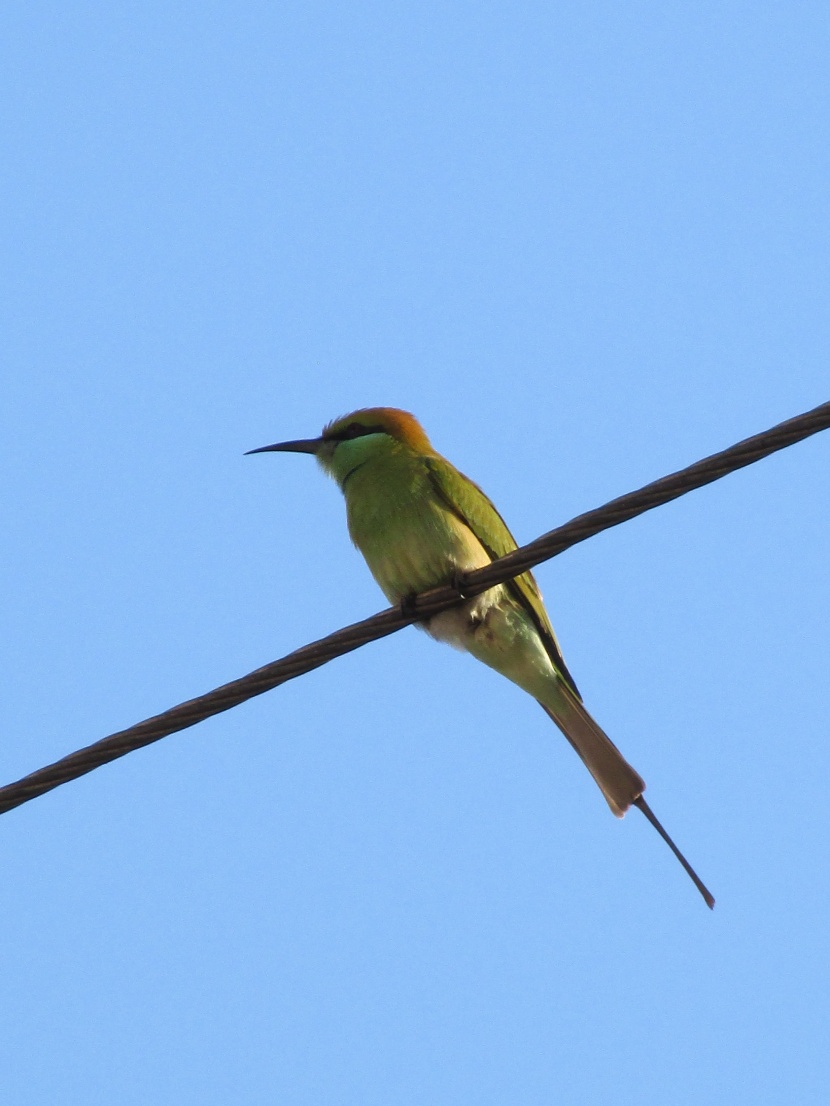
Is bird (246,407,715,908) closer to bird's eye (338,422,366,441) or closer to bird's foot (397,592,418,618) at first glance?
bird's foot (397,592,418,618)

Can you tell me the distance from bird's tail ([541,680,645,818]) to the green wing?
0.14ft

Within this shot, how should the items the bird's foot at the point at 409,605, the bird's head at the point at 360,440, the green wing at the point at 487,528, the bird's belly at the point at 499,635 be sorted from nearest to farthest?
the bird's foot at the point at 409,605 < the bird's belly at the point at 499,635 < the green wing at the point at 487,528 < the bird's head at the point at 360,440

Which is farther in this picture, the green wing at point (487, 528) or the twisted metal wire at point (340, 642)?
the green wing at point (487, 528)

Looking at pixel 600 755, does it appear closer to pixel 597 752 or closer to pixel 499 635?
pixel 597 752

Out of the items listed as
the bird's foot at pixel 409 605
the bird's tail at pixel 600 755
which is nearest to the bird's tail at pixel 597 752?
the bird's tail at pixel 600 755

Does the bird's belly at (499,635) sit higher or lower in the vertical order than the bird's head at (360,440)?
lower

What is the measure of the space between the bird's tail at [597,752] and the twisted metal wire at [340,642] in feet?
4.01

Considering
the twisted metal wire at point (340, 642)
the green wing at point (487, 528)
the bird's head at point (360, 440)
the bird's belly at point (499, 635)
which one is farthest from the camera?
the bird's head at point (360, 440)

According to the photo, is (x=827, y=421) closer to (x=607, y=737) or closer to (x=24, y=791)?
(x=24, y=791)

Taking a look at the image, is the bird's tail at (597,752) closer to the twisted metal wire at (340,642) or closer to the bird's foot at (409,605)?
the bird's foot at (409,605)

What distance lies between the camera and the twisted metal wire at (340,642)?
84.5 inches

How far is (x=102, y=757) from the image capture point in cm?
222

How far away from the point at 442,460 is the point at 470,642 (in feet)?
1.75

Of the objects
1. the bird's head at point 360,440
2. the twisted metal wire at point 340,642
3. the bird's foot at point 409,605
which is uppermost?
the bird's head at point 360,440
